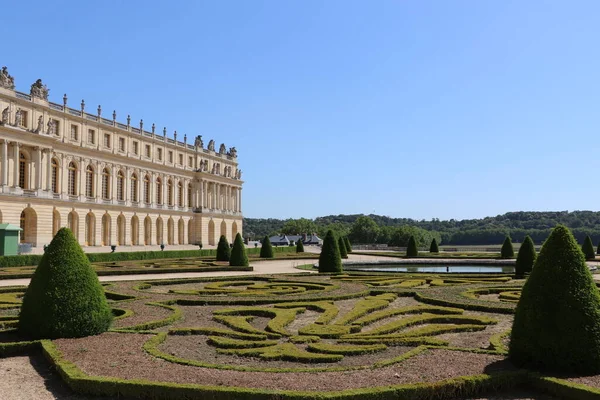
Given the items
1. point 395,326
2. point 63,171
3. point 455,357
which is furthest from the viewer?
point 63,171

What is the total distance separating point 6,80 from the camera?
46031mm

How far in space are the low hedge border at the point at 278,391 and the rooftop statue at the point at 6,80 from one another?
4515 centimetres

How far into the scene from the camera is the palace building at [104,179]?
46812mm

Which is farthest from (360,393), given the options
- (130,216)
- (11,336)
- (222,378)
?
(130,216)

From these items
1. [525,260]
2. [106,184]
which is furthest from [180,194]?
[525,260]

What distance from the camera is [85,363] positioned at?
7918mm

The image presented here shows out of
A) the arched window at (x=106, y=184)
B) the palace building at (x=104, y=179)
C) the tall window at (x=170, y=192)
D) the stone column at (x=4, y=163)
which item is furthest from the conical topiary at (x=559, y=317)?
the tall window at (x=170, y=192)

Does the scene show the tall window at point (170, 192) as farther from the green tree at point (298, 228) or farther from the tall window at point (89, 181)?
the green tree at point (298, 228)

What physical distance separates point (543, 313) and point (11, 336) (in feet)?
28.3

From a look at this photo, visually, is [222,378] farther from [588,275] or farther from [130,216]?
[130,216]

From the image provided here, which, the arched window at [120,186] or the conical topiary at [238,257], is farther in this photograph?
the arched window at [120,186]

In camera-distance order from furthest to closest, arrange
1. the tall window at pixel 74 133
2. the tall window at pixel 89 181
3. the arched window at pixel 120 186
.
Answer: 1. the arched window at pixel 120 186
2. the tall window at pixel 89 181
3. the tall window at pixel 74 133

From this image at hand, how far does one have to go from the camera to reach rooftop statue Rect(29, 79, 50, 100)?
49.0m

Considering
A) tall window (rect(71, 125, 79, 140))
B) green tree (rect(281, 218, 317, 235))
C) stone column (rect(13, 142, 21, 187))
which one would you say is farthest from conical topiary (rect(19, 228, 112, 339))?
green tree (rect(281, 218, 317, 235))
